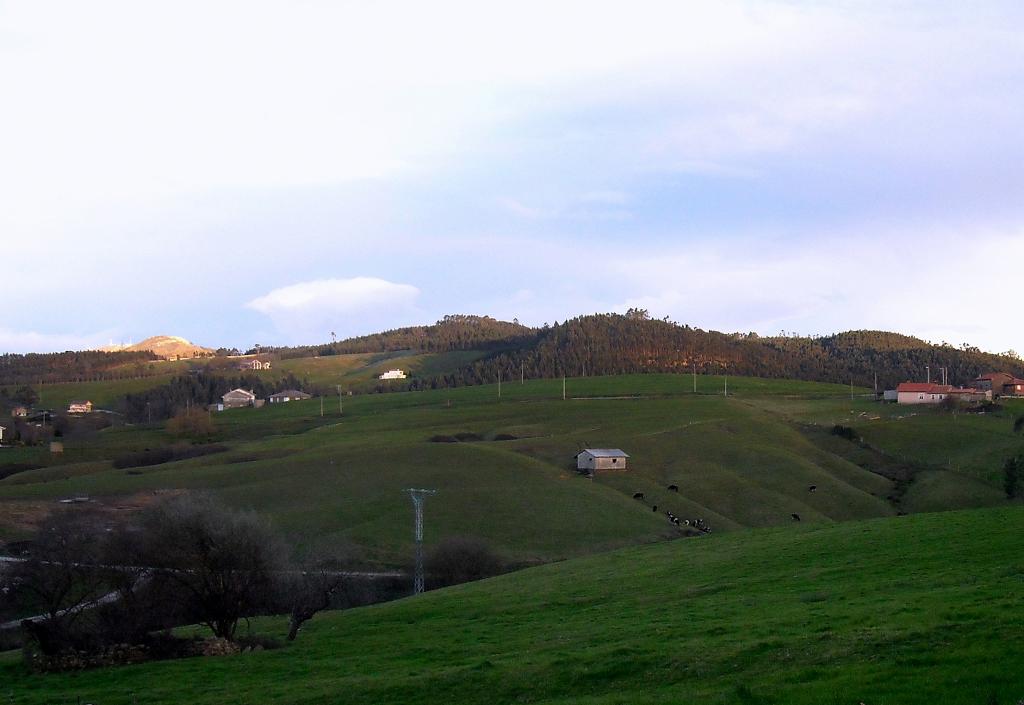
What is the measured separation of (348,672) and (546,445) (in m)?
84.4

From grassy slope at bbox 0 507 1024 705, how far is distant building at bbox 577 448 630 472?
2072 inches

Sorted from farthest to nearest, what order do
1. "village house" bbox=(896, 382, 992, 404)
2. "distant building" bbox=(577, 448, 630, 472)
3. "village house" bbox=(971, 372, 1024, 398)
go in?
"village house" bbox=(971, 372, 1024, 398), "village house" bbox=(896, 382, 992, 404), "distant building" bbox=(577, 448, 630, 472)

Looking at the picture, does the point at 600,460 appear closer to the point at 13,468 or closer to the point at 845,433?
the point at 845,433

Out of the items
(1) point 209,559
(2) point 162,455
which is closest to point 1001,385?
(2) point 162,455

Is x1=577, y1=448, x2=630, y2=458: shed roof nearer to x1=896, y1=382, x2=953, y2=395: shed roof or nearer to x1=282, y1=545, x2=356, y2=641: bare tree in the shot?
x1=282, y1=545, x2=356, y2=641: bare tree

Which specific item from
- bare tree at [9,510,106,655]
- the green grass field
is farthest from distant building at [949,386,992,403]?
bare tree at [9,510,106,655]

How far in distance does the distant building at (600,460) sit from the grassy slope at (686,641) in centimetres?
5263

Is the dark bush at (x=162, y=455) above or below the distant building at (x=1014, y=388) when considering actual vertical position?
below

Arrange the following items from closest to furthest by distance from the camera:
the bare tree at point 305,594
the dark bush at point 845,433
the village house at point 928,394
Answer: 1. the bare tree at point 305,594
2. the dark bush at point 845,433
3. the village house at point 928,394

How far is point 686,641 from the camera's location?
23.3 m

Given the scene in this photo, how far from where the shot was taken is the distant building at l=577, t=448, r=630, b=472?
317 feet

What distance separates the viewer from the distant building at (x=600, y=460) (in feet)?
317

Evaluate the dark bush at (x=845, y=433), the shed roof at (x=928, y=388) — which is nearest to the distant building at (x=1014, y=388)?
the shed roof at (x=928, y=388)

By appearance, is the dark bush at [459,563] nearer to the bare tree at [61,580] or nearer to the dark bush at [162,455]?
the bare tree at [61,580]
